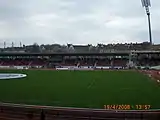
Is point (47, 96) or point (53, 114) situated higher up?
point (53, 114)

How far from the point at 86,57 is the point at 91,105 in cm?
5309

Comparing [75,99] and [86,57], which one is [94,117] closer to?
[75,99]

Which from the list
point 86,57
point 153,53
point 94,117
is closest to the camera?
point 94,117

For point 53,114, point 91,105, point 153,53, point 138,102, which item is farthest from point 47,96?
point 153,53

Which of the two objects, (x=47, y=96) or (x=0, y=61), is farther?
(x=0, y=61)

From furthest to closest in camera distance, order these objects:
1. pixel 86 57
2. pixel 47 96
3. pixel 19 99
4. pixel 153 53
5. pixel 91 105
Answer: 1. pixel 86 57
2. pixel 153 53
3. pixel 47 96
4. pixel 19 99
5. pixel 91 105

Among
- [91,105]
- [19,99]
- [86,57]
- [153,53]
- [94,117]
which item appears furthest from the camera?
[86,57]

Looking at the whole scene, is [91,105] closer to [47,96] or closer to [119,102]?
[119,102]

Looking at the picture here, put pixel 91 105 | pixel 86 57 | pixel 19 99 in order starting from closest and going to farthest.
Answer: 1. pixel 91 105
2. pixel 19 99
3. pixel 86 57

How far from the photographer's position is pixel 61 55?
72.5 m

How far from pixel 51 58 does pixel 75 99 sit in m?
53.9

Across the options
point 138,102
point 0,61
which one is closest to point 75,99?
point 138,102

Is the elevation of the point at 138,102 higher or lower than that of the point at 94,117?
lower

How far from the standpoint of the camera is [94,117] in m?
6.70
